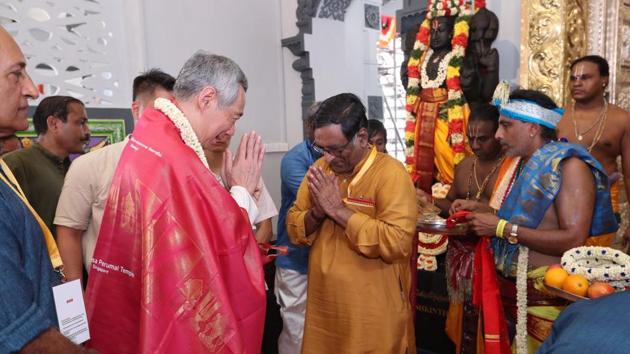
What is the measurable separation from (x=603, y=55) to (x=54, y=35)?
470 cm

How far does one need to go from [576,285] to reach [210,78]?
1485mm

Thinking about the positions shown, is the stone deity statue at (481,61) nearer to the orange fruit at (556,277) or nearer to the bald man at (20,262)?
the orange fruit at (556,277)

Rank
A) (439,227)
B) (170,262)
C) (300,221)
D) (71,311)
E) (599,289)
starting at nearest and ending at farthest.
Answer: (71,311), (170,262), (599,289), (300,221), (439,227)

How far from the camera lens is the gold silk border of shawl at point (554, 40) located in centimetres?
385

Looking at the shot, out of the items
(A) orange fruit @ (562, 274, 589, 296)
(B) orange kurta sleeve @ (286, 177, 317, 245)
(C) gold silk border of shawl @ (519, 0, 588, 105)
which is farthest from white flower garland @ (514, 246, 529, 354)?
(C) gold silk border of shawl @ (519, 0, 588, 105)

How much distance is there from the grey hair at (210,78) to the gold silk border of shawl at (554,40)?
3147 millimetres

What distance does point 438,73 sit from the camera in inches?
172

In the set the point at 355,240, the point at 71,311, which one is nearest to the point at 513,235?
the point at 355,240

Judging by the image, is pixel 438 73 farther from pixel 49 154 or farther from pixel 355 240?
pixel 49 154

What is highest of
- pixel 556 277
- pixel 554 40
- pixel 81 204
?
pixel 554 40

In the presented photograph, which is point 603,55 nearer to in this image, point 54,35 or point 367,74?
point 367,74

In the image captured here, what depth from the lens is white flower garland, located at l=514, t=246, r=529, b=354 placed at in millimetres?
2182

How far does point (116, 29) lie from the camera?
461 cm

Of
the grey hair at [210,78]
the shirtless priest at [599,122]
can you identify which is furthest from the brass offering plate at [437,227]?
the shirtless priest at [599,122]
